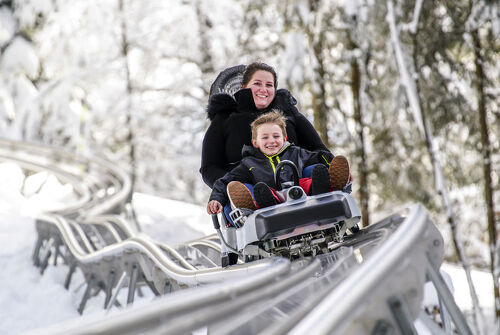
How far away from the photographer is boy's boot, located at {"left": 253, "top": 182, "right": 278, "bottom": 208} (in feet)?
10.1

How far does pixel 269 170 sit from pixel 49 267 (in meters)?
4.09

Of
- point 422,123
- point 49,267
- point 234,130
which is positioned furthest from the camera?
point 422,123

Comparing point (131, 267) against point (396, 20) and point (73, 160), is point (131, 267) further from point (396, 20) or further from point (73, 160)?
point (73, 160)

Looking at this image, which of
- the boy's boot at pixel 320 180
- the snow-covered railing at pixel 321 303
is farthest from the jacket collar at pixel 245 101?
the snow-covered railing at pixel 321 303

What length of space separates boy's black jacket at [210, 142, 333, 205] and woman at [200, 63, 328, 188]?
1.37ft

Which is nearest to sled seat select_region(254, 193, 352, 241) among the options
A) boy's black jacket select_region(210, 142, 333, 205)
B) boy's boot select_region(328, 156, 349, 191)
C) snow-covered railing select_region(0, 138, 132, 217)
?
boy's boot select_region(328, 156, 349, 191)

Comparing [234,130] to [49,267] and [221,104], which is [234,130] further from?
[49,267]

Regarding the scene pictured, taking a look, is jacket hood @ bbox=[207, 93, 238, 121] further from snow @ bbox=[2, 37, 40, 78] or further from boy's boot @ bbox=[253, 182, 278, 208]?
snow @ bbox=[2, 37, 40, 78]

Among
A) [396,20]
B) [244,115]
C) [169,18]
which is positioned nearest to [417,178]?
[396,20]

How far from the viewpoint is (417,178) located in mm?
11070

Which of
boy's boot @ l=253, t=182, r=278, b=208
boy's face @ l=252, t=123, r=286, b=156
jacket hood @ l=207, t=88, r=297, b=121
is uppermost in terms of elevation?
jacket hood @ l=207, t=88, r=297, b=121

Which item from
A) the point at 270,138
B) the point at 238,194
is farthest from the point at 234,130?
the point at 238,194

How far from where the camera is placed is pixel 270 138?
346cm

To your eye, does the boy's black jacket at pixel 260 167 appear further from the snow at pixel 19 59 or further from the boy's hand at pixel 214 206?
the snow at pixel 19 59
